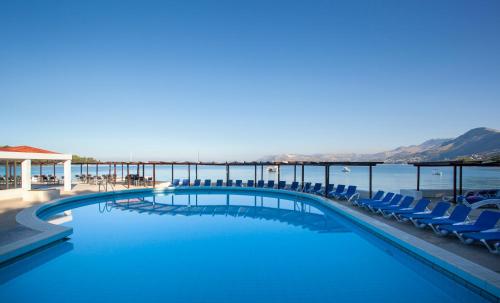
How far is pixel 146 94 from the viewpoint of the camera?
69.7 ft

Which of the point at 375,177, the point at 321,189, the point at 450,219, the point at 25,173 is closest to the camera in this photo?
the point at 450,219

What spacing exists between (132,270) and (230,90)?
65.1 ft

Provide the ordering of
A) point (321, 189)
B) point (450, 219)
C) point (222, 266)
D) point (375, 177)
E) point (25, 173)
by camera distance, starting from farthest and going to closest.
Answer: point (375, 177), point (321, 189), point (25, 173), point (450, 219), point (222, 266)

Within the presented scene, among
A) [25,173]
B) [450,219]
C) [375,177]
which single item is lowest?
[375,177]

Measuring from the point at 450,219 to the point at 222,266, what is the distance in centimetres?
515

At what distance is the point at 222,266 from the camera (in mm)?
5512

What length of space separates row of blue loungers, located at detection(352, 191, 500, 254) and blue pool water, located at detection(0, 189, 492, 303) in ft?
3.36

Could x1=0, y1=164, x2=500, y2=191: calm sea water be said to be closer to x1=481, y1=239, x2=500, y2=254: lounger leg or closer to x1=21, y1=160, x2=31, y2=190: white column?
x1=21, y1=160, x2=31, y2=190: white column

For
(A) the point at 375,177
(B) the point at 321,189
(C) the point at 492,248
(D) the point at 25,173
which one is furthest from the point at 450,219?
(A) the point at 375,177

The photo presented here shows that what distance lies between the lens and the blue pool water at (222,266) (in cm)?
433

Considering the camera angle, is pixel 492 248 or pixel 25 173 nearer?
pixel 492 248

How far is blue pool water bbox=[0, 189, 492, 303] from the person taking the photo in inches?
170

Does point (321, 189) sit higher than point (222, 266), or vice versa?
point (321, 189)

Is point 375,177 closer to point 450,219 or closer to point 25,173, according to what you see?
point 450,219
